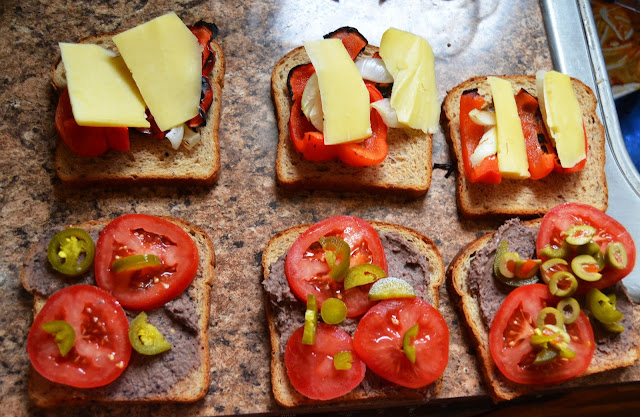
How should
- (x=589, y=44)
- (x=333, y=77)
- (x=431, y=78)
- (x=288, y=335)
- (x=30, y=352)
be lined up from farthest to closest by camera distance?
(x=589, y=44), (x=431, y=78), (x=333, y=77), (x=288, y=335), (x=30, y=352)

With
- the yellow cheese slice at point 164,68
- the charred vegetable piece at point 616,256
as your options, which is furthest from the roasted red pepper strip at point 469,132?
the yellow cheese slice at point 164,68

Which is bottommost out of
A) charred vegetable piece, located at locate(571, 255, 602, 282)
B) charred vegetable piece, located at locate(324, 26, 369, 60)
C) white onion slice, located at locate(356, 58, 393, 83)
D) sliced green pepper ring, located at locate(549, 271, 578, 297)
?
sliced green pepper ring, located at locate(549, 271, 578, 297)

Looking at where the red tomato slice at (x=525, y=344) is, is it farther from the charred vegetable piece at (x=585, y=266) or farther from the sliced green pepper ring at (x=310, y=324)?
the sliced green pepper ring at (x=310, y=324)

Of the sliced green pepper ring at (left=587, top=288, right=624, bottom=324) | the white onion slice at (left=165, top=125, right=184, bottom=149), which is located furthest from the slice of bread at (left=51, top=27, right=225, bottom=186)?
the sliced green pepper ring at (left=587, top=288, right=624, bottom=324)

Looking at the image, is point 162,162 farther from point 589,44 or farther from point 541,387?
point 589,44

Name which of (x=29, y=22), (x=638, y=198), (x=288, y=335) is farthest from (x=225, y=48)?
(x=638, y=198)

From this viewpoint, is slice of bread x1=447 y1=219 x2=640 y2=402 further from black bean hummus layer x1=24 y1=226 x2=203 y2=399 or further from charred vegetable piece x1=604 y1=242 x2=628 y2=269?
black bean hummus layer x1=24 y1=226 x2=203 y2=399

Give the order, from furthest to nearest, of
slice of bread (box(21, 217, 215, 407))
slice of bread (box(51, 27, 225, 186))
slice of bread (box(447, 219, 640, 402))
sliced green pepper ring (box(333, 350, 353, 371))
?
slice of bread (box(51, 27, 225, 186))
slice of bread (box(447, 219, 640, 402))
slice of bread (box(21, 217, 215, 407))
sliced green pepper ring (box(333, 350, 353, 371))
